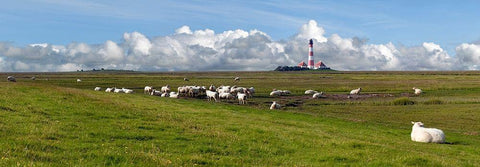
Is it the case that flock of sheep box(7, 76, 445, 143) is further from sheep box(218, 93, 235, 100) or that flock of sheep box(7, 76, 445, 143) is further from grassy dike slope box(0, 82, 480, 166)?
grassy dike slope box(0, 82, 480, 166)

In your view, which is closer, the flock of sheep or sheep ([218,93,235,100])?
the flock of sheep

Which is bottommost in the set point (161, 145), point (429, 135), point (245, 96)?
point (429, 135)

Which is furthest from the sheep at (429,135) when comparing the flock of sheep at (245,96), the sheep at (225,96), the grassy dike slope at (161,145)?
the sheep at (225,96)

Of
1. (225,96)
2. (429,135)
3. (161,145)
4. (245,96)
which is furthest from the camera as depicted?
(225,96)

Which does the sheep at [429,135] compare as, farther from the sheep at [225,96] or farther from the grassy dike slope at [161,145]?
the sheep at [225,96]

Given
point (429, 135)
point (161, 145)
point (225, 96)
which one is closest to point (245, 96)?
point (225, 96)

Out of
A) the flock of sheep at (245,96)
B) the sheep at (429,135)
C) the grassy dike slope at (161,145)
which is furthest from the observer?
the flock of sheep at (245,96)

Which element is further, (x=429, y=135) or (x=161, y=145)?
(x=429, y=135)

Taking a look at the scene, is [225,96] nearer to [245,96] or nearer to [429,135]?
[245,96]

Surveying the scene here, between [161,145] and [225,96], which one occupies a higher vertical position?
[161,145]

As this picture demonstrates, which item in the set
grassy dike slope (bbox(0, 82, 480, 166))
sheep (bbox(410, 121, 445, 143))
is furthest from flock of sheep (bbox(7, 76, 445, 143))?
grassy dike slope (bbox(0, 82, 480, 166))

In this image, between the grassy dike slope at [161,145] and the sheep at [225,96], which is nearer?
the grassy dike slope at [161,145]

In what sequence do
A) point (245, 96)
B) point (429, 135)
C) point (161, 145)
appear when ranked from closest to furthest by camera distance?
point (161, 145) < point (429, 135) < point (245, 96)

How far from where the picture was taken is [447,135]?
79.3ft
